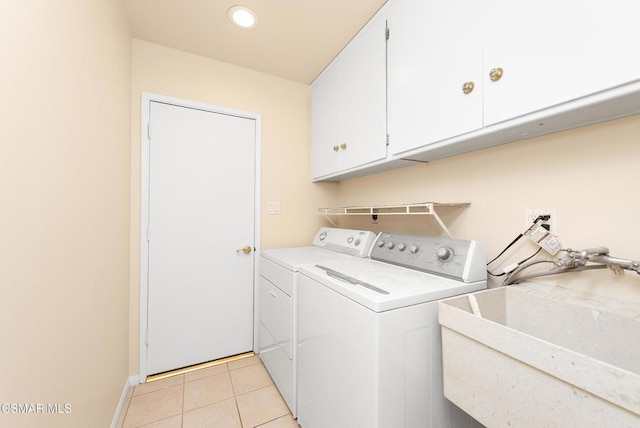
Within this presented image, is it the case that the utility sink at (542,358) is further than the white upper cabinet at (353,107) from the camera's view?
No

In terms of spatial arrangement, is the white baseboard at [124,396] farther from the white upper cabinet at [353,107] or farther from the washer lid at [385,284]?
the white upper cabinet at [353,107]

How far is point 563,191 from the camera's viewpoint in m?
1.03

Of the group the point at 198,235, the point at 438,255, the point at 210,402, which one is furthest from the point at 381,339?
the point at 198,235

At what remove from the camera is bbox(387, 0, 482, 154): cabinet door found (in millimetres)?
Result: 1038

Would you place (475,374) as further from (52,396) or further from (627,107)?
(52,396)

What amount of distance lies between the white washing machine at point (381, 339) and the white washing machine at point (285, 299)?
13 centimetres

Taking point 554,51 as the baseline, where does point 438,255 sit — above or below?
below

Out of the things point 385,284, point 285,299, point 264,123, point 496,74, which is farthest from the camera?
point 264,123

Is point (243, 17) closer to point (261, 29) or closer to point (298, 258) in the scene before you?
point (261, 29)

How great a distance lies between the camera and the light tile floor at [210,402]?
1463 mm

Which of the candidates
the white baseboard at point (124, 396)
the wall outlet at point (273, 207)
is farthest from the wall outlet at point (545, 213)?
the white baseboard at point (124, 396)

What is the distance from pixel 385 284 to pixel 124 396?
1.91 meters

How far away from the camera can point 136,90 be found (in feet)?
6.06

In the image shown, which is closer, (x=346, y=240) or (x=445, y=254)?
(x=445, y=254)
